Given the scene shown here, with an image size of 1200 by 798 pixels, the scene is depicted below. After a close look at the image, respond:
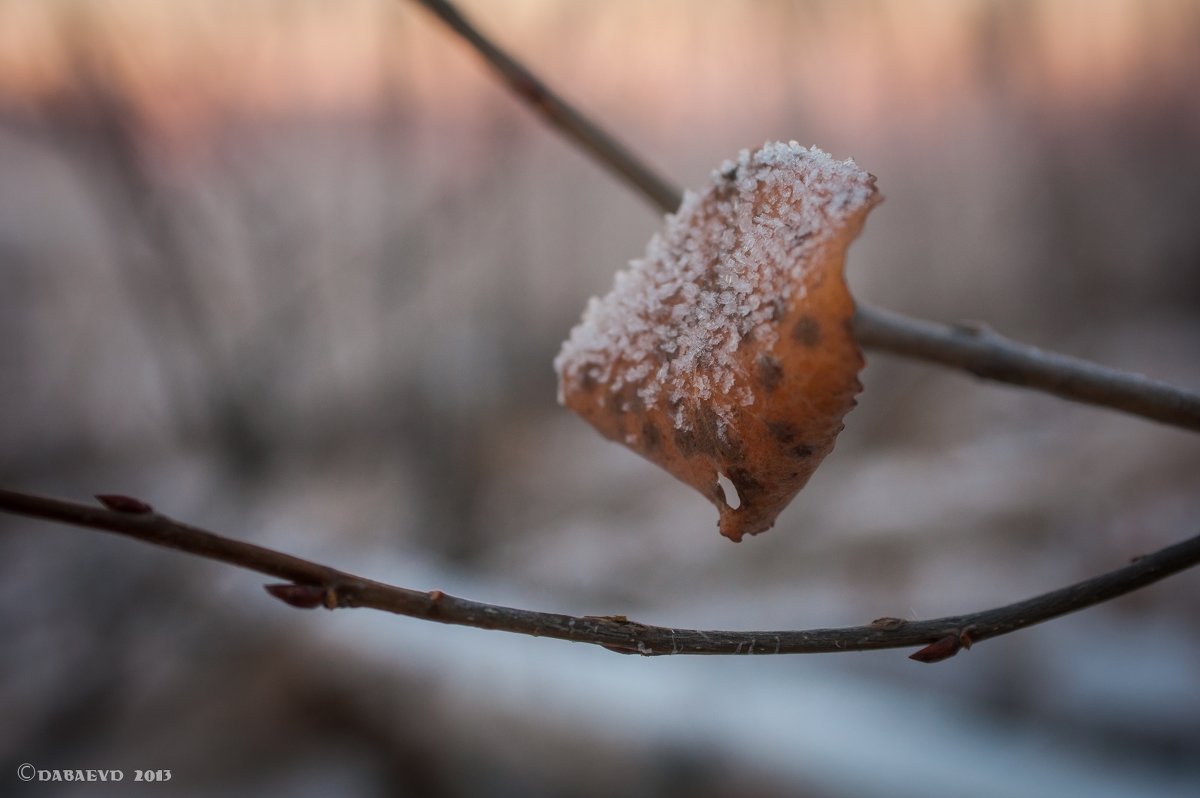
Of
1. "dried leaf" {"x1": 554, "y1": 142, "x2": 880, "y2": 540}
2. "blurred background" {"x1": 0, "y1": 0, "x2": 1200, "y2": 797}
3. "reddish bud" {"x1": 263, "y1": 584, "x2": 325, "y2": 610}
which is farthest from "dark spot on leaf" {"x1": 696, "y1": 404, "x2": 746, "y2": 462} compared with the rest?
"blurred background" {"x1": 0, "y1": 0, "x2": 1200, "y2": 797}

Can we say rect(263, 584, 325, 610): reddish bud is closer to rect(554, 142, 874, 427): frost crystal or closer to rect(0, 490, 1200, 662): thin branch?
rect(0, 490, 1200, 662): thin branch

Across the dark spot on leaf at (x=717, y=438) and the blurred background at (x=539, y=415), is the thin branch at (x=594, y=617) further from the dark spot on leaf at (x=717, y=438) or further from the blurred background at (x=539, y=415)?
the blurred background at (x=539, y=415)

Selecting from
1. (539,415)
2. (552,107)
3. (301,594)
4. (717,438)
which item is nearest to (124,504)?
(301,594)

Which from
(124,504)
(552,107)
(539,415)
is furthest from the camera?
(539,415)

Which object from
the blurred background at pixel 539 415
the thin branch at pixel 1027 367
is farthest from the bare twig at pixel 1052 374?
the blurred background at pixel 539 415

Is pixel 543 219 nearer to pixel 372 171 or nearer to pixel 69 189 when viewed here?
pixel 372 171

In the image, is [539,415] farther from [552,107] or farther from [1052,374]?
[1052,374]

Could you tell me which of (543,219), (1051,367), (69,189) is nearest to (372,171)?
(543,219)
